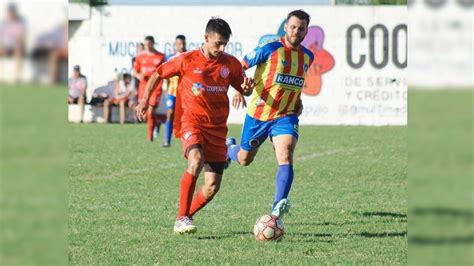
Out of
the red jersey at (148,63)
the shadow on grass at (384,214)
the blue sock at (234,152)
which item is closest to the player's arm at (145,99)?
the blue sock at (234,152)

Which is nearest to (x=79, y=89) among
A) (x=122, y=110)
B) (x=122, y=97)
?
(x=122, y=97)

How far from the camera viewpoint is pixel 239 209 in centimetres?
873

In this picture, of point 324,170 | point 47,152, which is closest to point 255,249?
point 47,152

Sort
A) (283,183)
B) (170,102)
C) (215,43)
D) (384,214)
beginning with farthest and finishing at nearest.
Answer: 1. (170,102)
2. (384,214)
3. (283,183)
4. (215,43)

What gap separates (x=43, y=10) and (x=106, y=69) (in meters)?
25.2

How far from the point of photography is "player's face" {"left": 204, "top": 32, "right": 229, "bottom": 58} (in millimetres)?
7129

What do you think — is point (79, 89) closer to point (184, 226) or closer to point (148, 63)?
point (148, 63)

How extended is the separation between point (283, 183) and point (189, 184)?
817 millimetres

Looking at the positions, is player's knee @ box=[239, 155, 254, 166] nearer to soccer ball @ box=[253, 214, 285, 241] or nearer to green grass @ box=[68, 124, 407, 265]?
green grass @ box=[68, 124, 407, 265]

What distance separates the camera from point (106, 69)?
27.1 meters

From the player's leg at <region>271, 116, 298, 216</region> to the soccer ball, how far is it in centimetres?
33

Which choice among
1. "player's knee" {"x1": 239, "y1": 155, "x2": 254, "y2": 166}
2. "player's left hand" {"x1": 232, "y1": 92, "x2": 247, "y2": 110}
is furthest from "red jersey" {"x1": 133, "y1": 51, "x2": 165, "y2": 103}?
"player's left hand" {"x1": 232, "y1": 92, "x2": 247, "y2": 110}

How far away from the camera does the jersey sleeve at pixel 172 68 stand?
7.46m

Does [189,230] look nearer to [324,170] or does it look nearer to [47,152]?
[47,152]
